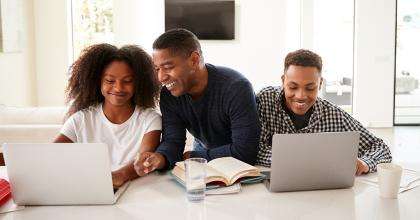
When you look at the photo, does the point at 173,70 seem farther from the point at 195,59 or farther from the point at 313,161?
the point at 313,161

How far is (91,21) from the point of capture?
19.5ft

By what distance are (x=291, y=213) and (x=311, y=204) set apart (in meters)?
0.10

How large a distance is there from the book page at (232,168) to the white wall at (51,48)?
4736 millimetres

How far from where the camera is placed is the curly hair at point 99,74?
1766 millimetres

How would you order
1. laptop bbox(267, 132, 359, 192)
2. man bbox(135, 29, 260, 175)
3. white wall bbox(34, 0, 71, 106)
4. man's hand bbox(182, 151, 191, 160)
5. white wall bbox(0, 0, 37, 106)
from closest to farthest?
laptop bbox(267, 132, 359, 192), man bbox(135, 29, 260, 175), man's hand bbox(182, 151, 191, 160), white wall bbox(0, 0, 37, 106), white wall bbox(34, 0, 71, 106)

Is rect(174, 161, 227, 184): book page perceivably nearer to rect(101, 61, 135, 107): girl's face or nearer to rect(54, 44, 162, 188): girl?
rect(54, 44, 162, 188): girl

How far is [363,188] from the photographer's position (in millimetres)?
1344

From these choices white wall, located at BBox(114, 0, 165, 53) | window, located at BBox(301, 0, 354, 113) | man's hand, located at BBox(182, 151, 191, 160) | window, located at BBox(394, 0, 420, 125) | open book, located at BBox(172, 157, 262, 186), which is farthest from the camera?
window, located at BBox(394, 0, 420, 125)

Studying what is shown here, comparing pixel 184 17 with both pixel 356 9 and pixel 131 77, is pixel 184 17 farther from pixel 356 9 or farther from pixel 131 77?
pixel 131 77

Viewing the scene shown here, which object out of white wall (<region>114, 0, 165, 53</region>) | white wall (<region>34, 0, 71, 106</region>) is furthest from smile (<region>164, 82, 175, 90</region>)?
white wall (<region>34, 0, 71, 106</region>)

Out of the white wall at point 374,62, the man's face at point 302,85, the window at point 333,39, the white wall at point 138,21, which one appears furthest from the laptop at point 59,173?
the white wall at point 374,62

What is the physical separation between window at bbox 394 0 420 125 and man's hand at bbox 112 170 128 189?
5838 mm

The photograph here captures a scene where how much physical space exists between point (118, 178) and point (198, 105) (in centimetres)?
47

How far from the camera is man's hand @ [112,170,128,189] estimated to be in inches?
53.7
